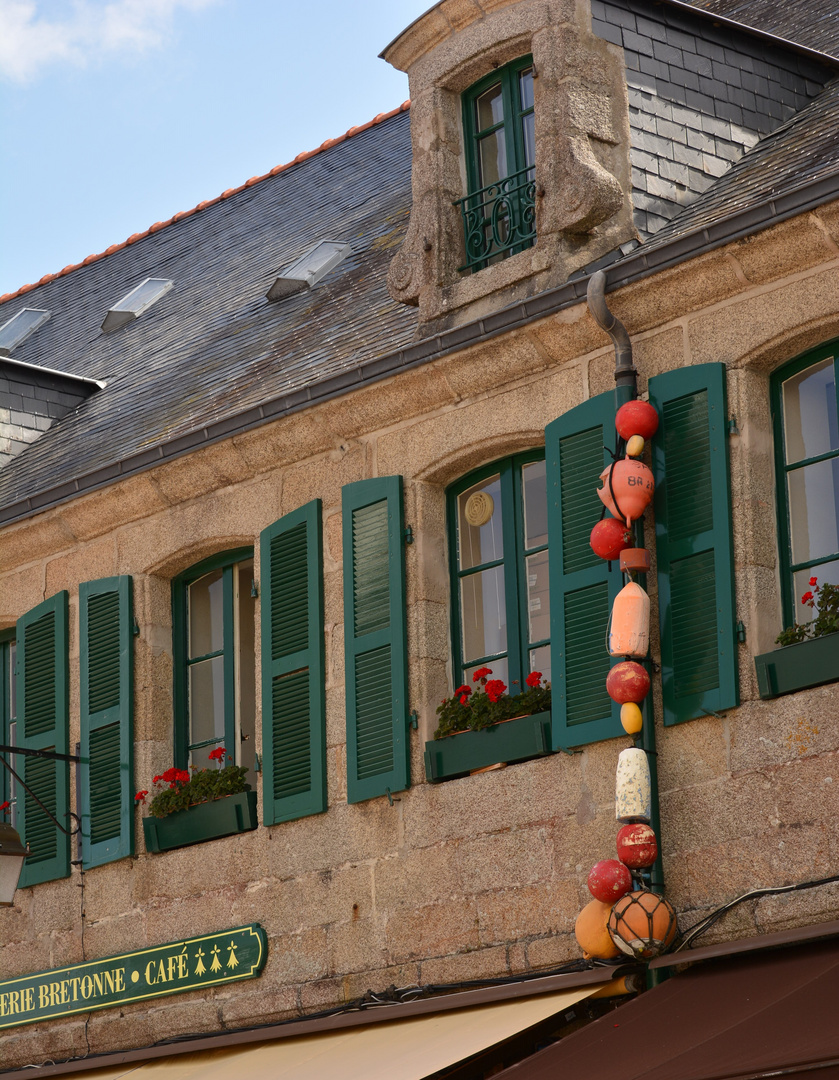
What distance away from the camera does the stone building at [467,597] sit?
8398 mm

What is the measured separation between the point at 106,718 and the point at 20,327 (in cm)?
578

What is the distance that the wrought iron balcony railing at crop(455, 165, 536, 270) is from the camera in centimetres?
994

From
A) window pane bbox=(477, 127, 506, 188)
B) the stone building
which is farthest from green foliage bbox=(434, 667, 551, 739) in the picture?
window pane bbox=(477, 127, 506, 188)

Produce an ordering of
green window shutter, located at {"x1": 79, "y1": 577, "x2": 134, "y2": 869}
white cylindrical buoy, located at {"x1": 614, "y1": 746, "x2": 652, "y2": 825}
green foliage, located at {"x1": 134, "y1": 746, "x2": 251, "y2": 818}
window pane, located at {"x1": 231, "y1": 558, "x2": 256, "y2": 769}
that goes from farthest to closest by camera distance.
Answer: green window shutter, located at {"x1": 79, "y1": 577, "x2": 134, "y2": 869}, window pane, located at {"x1": 231, "y1": 558, "x2": 256, "y2": 769}, green foliage, located at {"x1": 134, "y1": 746, "x2": 251, "y2": 818}, white cylindrical buoy, located at {"x1": 614, "y1": 746, "x2": 652, "y2": 825}

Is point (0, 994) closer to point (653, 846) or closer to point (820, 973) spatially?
point (653, 846)

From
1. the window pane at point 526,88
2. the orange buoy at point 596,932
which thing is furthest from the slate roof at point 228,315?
the orange buoy at point 596,932

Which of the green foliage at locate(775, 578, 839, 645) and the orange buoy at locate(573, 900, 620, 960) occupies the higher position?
the green foliage at locate(775, 578, 839, 645)

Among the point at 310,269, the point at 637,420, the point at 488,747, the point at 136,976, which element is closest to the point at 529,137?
the point at 637,420

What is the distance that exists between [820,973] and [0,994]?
561 cm

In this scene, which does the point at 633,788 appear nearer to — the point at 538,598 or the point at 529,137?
the point at 538,598

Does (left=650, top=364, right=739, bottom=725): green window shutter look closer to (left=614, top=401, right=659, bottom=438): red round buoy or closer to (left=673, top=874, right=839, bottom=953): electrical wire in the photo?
(left=614, top=401, right=659, bottom=438): red round buoy

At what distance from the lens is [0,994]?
11492mm

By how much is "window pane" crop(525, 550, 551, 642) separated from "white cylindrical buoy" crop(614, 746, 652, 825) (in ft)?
3.99

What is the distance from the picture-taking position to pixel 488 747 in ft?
30.6
